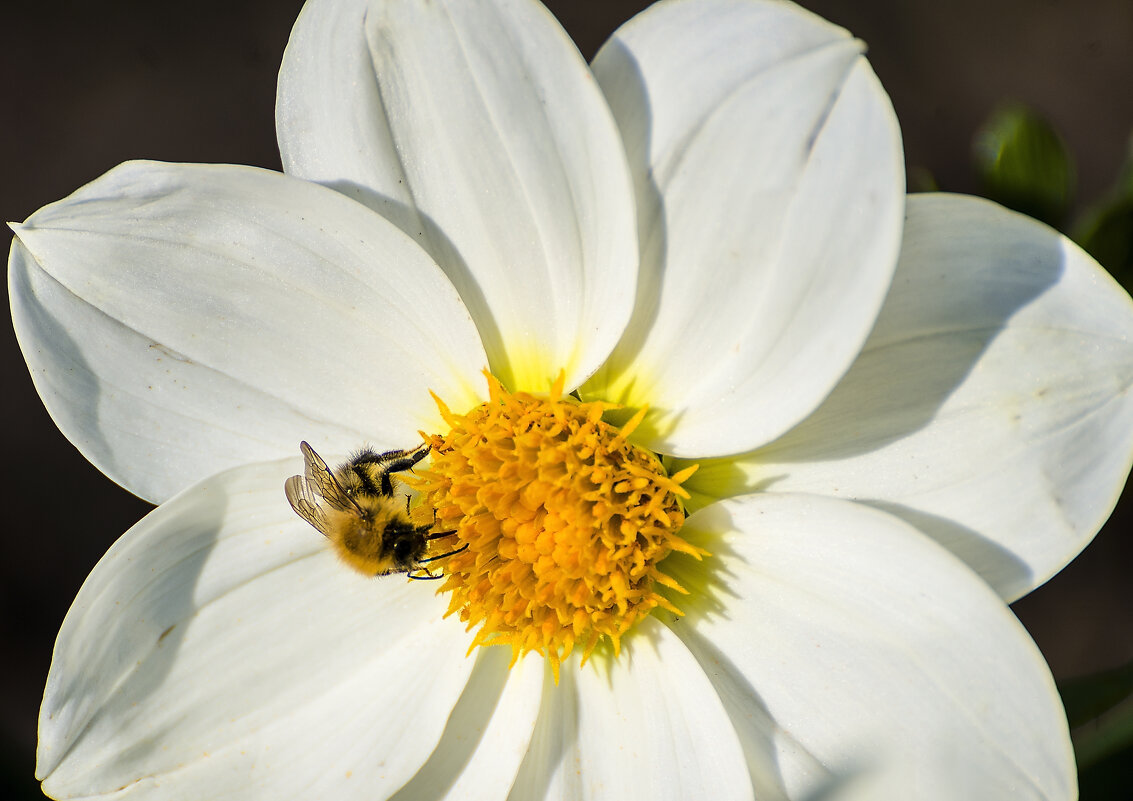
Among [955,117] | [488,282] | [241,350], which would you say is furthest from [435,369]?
[955,117]

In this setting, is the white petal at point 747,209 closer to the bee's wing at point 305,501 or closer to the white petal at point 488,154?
the white petal at point 488,154

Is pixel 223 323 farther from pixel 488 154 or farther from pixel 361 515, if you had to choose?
pixel 488 154

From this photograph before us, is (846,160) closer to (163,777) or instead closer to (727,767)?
(727,767)

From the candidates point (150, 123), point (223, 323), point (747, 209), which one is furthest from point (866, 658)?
point (150, 123)

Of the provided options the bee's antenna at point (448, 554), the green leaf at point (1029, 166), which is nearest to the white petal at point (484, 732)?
the bee's antenna at point (448, 554)

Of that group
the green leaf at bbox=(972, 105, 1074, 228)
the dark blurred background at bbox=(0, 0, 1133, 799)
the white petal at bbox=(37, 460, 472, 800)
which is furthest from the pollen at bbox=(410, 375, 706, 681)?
the dark blurred background at bbox=(0, 0, 1133, 799)
